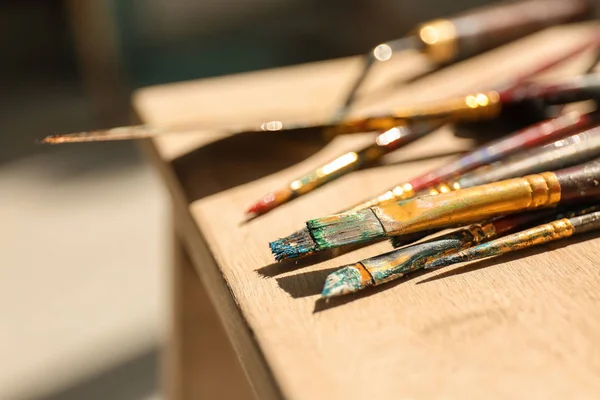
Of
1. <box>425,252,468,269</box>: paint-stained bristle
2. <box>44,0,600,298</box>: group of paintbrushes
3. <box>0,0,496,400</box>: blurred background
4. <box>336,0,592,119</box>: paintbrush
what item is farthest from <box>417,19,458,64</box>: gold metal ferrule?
<box>0,0,496,400</box>: blurred background

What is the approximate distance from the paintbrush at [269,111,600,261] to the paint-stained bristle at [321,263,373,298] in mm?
28

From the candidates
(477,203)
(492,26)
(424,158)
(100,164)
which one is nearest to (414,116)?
(424,158)

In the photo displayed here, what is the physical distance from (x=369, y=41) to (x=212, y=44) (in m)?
0.45

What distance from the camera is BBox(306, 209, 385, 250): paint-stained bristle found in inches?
14.4

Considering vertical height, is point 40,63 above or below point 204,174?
above

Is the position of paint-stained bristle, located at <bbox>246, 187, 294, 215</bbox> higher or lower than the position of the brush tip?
higher

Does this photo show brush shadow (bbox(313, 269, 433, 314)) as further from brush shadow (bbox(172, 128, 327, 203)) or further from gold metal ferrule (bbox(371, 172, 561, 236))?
brush shadow (bbox(172, 128, 327, 203))

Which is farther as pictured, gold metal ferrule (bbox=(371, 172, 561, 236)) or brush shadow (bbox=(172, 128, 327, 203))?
brush shadow (bbox=(172, 128, 327, 203))

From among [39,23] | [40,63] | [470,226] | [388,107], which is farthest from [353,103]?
[39,23]

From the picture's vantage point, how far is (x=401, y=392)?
11.9 inches

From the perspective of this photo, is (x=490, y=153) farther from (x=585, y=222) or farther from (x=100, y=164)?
(x=100, y=164)

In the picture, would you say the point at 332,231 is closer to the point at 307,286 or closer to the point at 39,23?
the point at 307,286

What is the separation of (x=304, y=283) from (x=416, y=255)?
65mm

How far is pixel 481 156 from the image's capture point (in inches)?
18.0
